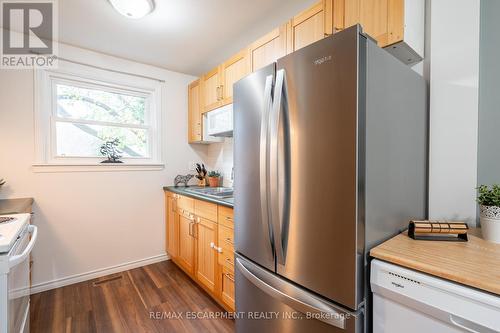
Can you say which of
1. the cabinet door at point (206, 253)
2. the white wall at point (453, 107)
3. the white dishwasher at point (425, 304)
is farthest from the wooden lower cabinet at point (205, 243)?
the white wall at point (453, 107)

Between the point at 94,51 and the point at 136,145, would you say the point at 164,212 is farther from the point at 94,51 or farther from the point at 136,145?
the point at 94,51

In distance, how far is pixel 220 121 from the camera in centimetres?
244

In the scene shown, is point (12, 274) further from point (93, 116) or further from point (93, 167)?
point (93, 116)

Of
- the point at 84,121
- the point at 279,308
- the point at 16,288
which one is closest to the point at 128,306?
the point at 16,288

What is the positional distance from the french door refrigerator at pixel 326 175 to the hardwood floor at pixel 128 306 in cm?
86

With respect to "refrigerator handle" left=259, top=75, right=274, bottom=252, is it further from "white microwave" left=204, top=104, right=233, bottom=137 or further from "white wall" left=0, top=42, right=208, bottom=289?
"white wall" left=0, top=42, right=208, bottom=289

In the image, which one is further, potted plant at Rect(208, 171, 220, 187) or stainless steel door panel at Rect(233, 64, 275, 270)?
potted plant at Rect(208, 171, 220, 187)

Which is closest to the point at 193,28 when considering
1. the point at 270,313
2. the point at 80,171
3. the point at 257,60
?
the point at 257,60

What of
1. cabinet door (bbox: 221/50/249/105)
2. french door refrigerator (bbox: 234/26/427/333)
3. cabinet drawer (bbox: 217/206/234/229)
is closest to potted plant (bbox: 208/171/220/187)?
cabinet door (bbox: 221/50/249/105)

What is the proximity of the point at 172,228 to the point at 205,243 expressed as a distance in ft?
2.80

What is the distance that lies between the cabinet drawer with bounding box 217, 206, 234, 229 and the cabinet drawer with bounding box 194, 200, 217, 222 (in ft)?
0.29

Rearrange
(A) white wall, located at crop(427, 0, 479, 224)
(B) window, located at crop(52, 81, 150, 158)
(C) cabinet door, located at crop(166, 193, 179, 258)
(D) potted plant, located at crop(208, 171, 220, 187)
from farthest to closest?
(D) potted plant, located at crop(208, 171, 220, 187) → (C) cabinet door, located at crop(166, 193, 179, 258) → (B) window, located at crop(52, 81, 150, 158) → (A) white wall, located at crop(427, 0, 479, 224)

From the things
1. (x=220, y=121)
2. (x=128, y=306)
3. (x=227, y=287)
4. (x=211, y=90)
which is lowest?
(x=128, y=306)

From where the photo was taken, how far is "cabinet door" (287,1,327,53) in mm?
1384
